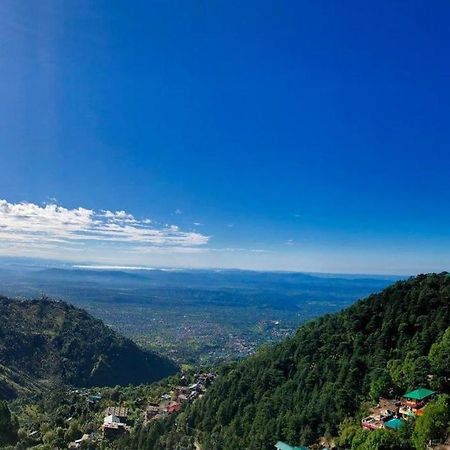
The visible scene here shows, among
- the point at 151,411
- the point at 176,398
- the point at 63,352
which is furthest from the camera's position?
the point at 63,352

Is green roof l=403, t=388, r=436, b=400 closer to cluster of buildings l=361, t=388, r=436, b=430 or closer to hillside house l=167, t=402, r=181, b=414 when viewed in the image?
cluster of buildings l=361, t=388, r=436, b=430

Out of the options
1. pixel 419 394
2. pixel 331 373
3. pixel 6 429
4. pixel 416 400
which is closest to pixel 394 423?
pixel 416 400

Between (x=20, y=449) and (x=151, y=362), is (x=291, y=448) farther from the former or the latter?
(x=151, y=362)

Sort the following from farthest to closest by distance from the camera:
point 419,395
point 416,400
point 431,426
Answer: point 419,395 → point 416,400 → point 431,426

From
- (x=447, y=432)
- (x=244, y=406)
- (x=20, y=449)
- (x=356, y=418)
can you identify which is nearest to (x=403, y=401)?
(x=356, y=418)

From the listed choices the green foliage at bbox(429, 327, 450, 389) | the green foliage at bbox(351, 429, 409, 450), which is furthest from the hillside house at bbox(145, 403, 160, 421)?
the green foliage at bbox(429, 327, 450, 389)

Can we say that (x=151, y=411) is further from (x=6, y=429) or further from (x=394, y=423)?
(x=394, y=423)
